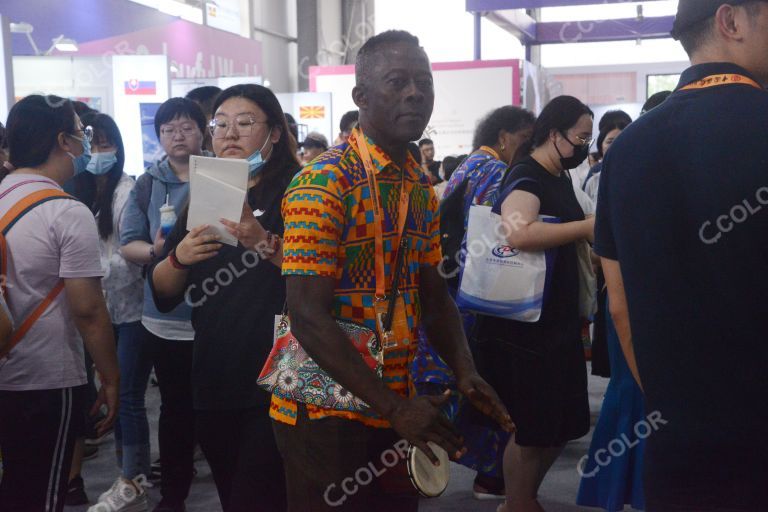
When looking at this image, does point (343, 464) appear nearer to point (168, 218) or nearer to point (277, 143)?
point (277, 143)

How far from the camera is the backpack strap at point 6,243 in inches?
96.8

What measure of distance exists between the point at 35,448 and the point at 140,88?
558 cm

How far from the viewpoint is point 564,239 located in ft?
10.3

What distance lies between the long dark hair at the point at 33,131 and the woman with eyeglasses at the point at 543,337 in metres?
1.54

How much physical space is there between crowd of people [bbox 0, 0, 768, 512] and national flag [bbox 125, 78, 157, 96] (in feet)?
11.0

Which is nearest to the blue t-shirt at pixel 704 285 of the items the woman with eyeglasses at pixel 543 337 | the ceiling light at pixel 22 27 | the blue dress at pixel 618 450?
the woman with eyeglasses at pixel 543 337

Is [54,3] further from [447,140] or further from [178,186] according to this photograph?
[178,186]

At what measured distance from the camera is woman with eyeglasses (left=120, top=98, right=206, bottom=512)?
3.50 meters

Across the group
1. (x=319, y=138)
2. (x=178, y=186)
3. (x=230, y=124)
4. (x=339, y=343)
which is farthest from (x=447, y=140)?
(x=339, y=343)

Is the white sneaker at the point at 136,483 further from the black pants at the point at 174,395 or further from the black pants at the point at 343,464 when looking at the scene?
the black pants at the point at 343,464

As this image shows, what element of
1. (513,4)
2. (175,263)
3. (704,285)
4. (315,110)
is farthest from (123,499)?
(315,110)

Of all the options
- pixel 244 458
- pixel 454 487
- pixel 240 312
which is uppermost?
pixel 240 312

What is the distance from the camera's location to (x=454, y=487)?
14.2ft

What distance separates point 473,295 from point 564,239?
0.41 m
